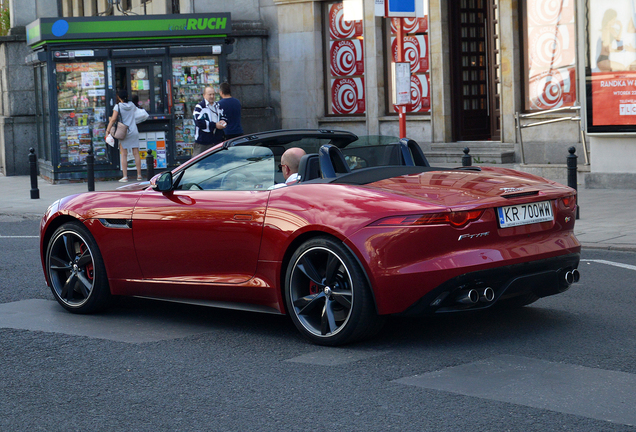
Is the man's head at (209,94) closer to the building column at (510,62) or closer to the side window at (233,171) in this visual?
the building column at (510,62)

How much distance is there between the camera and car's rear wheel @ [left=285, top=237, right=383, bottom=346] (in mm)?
5457

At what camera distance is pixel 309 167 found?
239 inches

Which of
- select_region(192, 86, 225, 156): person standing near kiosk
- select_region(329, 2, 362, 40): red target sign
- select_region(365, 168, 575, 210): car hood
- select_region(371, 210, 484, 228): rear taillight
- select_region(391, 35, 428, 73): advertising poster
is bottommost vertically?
select_region(371, 210, 484, 228): rear taillight

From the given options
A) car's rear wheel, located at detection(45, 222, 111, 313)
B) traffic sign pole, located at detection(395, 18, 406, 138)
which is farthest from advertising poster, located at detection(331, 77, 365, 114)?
car's rear wheel, located at detection(45, 222, 111, 313)

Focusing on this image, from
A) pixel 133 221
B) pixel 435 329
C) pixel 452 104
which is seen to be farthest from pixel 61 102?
pixel 435 329

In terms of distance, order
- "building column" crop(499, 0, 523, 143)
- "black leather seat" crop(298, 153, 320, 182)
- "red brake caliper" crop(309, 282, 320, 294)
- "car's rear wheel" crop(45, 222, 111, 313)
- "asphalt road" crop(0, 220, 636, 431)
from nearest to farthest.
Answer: "asphalt road" crop(0, 220, 636, 431)
"red brake caliper" crop(309, 282, 320, 294)
"black leather seat" crop(298, 153, 320, 182)
"car's rear wheel" crop(45, 222, 111, 313)
"building column" crop(499, 0, 523, 143)

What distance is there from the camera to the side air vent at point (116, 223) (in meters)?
6.68

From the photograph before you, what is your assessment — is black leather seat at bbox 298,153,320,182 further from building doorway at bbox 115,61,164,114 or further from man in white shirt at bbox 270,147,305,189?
building doorway at bbox 115,61,164,114

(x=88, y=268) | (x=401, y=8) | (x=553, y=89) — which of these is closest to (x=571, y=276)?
(x=88, y=268)

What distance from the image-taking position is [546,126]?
60.1 feet

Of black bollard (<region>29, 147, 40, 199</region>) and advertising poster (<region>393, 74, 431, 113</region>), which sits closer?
black bollard (<region>29, 147, 40, 199</region>)

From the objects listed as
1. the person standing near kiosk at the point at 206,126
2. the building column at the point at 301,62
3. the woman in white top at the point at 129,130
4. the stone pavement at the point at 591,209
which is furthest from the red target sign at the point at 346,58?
the person standing near kiosk at the point at 206,126

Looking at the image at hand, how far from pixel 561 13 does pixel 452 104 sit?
3211 mm

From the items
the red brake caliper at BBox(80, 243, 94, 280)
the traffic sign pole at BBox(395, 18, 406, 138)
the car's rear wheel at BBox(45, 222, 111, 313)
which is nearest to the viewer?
the car's rear wheel at BBox(45, 222, 111, 313)
